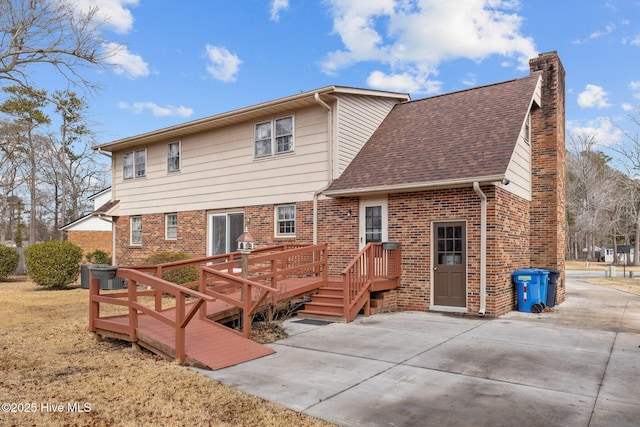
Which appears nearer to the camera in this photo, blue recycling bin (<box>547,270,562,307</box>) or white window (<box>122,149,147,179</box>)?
blue recycling bin (<box>547,270,562,307</box>)

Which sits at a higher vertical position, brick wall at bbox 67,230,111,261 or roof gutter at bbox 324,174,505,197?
roof gutter at bbox 324,174,505,197

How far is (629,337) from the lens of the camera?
7.85 m

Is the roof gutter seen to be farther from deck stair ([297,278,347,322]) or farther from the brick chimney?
the brick chimney

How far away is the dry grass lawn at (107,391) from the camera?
13.6ft

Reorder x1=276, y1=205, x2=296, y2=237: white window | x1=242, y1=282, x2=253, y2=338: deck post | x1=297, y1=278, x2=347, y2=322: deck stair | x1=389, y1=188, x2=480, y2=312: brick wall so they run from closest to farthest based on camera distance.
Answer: x1=242, y1=282, x2=253, y2=338: deck post, x1=297, y1=278, x2=347, y2=322: deck stair, x1=389, y1=188, x2=480, y2=312: brick wall, x1=276, y1=205, x2=296, y2=237: white window

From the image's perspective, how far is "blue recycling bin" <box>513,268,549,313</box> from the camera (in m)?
10.6

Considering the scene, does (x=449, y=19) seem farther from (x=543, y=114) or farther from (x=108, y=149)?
(x=108, y=149)

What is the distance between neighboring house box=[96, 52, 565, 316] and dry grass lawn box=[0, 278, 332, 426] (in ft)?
20.2

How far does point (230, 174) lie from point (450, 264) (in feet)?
24.7

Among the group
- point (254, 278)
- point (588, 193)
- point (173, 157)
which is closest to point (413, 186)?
point (254, 278)

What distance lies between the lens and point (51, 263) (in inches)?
587

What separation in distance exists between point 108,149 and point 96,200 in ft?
42.2

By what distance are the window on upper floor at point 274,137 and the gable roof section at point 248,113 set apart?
0.29 m

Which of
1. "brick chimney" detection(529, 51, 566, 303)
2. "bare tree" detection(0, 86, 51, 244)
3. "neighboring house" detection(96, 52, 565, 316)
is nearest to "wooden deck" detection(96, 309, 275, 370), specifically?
"neighboring house" detection(96, 52, 565, 316)
